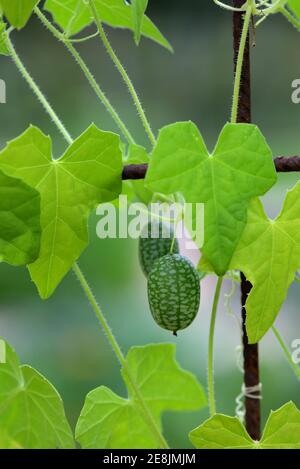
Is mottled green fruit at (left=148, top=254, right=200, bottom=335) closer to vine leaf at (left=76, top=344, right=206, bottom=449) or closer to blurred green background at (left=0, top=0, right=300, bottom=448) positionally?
vine leaf at (left=76, top=344, right=206, bottom=449)

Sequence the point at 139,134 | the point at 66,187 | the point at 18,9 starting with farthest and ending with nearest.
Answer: the point at 139,134 → the point at 66,187 → the point at 18,9

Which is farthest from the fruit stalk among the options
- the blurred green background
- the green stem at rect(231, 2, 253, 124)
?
the blurred green background

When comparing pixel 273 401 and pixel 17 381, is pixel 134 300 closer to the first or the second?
pixel 273 401

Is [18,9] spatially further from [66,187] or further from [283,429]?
[283,429]

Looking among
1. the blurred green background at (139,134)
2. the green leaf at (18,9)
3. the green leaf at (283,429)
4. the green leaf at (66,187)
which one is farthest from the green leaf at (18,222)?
the blurred green background at (139,134)

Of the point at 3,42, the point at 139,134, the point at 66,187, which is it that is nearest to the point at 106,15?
the point at 3,42
